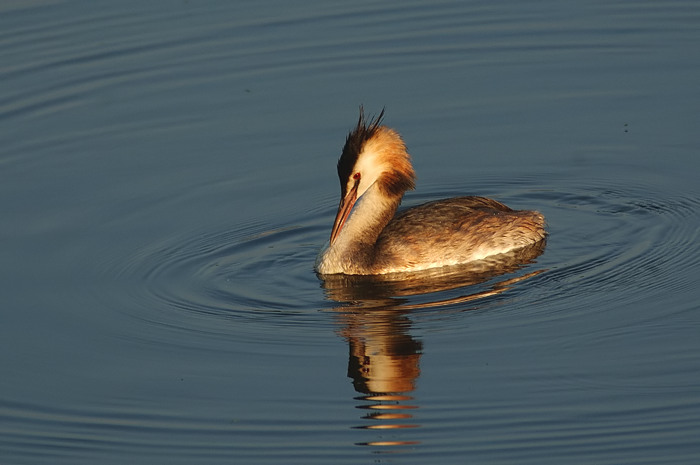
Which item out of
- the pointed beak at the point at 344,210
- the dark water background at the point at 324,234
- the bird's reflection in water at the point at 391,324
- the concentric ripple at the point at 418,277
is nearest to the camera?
the dark water background at the point at 324,234

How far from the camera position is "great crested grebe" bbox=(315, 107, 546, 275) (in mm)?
13156

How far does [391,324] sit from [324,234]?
2.71 meters

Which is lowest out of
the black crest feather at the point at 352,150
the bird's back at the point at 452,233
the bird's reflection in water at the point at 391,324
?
the bird's reflection in water at the point at 391,324

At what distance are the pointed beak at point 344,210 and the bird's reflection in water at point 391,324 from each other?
0.44 metres

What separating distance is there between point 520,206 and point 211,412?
564 centimetres

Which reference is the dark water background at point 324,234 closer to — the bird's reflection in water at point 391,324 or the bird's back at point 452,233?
the bird's reflection in water at point 391,324

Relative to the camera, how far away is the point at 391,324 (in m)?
11.7

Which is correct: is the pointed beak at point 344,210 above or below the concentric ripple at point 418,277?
above

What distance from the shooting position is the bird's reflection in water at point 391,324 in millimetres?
9977

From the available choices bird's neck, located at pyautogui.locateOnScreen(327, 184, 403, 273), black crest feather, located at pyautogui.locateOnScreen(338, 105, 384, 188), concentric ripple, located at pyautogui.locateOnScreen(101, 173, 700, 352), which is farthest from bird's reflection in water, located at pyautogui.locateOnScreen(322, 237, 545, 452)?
black crest feather, located at pyautogui.locateOnScreen(338, 105, 384, 188)

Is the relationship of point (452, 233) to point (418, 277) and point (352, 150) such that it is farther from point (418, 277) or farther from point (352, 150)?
point (352, 150)

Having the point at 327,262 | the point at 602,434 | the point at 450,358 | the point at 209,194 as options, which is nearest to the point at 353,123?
the point at 209,194

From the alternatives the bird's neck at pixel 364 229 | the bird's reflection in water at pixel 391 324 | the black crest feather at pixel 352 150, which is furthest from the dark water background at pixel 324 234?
the black crest feather at pixel 352 150

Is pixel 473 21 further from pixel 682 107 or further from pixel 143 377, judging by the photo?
pixel 143 377
